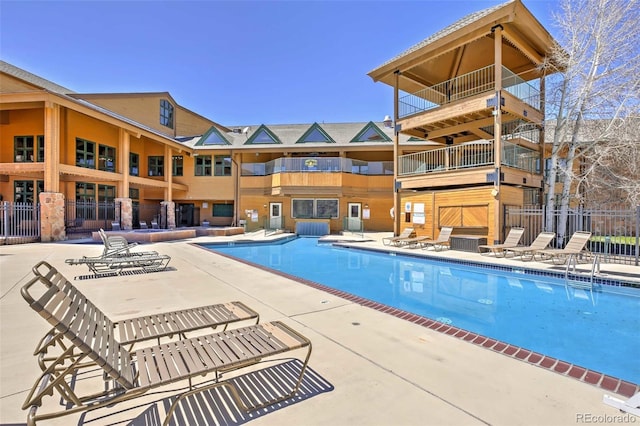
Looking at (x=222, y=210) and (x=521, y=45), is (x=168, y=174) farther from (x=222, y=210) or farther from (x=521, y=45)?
(x=521, y=45)

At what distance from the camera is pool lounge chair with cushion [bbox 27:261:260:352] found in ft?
8.98

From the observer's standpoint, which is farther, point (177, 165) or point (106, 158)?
point (177, 165)

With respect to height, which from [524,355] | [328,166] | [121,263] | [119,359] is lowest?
[524,355]

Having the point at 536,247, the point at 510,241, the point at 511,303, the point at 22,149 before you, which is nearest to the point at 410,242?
the point at 510,241

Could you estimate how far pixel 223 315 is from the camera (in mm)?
3574

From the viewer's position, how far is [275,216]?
24.5m

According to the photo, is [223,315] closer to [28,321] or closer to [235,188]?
[28,321]

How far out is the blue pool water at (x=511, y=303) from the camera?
14.9 ft

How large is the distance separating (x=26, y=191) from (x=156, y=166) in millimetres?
8228

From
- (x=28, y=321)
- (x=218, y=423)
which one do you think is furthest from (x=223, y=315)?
(x=28, y=321)

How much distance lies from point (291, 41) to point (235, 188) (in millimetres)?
A: 11437

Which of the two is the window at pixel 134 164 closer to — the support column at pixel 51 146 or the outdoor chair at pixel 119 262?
the support column at pixel 51 146

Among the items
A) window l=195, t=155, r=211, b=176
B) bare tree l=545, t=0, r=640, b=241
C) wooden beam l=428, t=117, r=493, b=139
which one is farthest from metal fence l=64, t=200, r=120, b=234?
bare tree l=545, t=0, r=640, b=241

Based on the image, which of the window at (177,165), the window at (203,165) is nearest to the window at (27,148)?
the window at (177,165)
